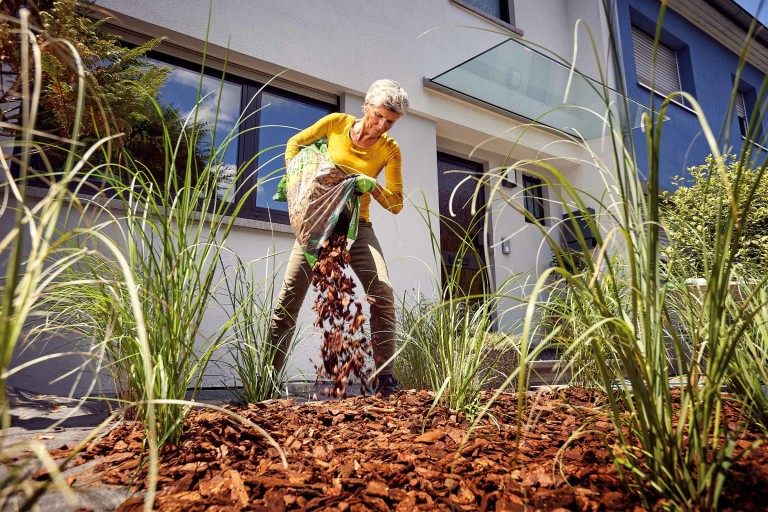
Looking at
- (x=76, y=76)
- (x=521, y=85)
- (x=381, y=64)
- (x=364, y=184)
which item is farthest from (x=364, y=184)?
(x=521, y=85)

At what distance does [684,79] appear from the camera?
795 centimetres

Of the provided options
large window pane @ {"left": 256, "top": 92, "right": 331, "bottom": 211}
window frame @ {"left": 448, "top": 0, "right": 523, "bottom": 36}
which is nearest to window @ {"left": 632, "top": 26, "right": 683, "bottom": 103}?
window frame @ {"left": 448, "top": 0, "right": 523, "bottom": 36}

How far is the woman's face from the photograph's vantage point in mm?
2271

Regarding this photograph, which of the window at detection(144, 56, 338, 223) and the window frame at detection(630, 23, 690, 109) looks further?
the window frame at detection(630, 23, 690, 109)

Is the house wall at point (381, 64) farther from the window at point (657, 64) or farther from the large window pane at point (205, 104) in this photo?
the window at point (657, 64)

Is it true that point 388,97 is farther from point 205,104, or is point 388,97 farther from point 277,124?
point 205,104

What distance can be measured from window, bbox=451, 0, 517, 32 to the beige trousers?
179 inches

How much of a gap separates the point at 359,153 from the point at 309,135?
26 centimetres

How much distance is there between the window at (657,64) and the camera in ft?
24.2

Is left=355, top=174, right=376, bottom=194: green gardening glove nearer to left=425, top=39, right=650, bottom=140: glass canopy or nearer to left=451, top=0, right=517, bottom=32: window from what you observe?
left=425, top=39, right=650, bottom=140: glass canopy

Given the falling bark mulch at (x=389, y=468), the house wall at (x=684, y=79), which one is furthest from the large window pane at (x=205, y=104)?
the house wall at (x=684, y=79)

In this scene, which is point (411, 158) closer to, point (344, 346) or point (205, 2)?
point (205, 2)

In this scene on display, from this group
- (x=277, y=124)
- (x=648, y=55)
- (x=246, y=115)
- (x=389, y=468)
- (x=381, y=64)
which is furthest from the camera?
(x=648, y=55)

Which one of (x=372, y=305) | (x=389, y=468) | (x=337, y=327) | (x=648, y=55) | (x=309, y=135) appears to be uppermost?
(x=648, y=55)
